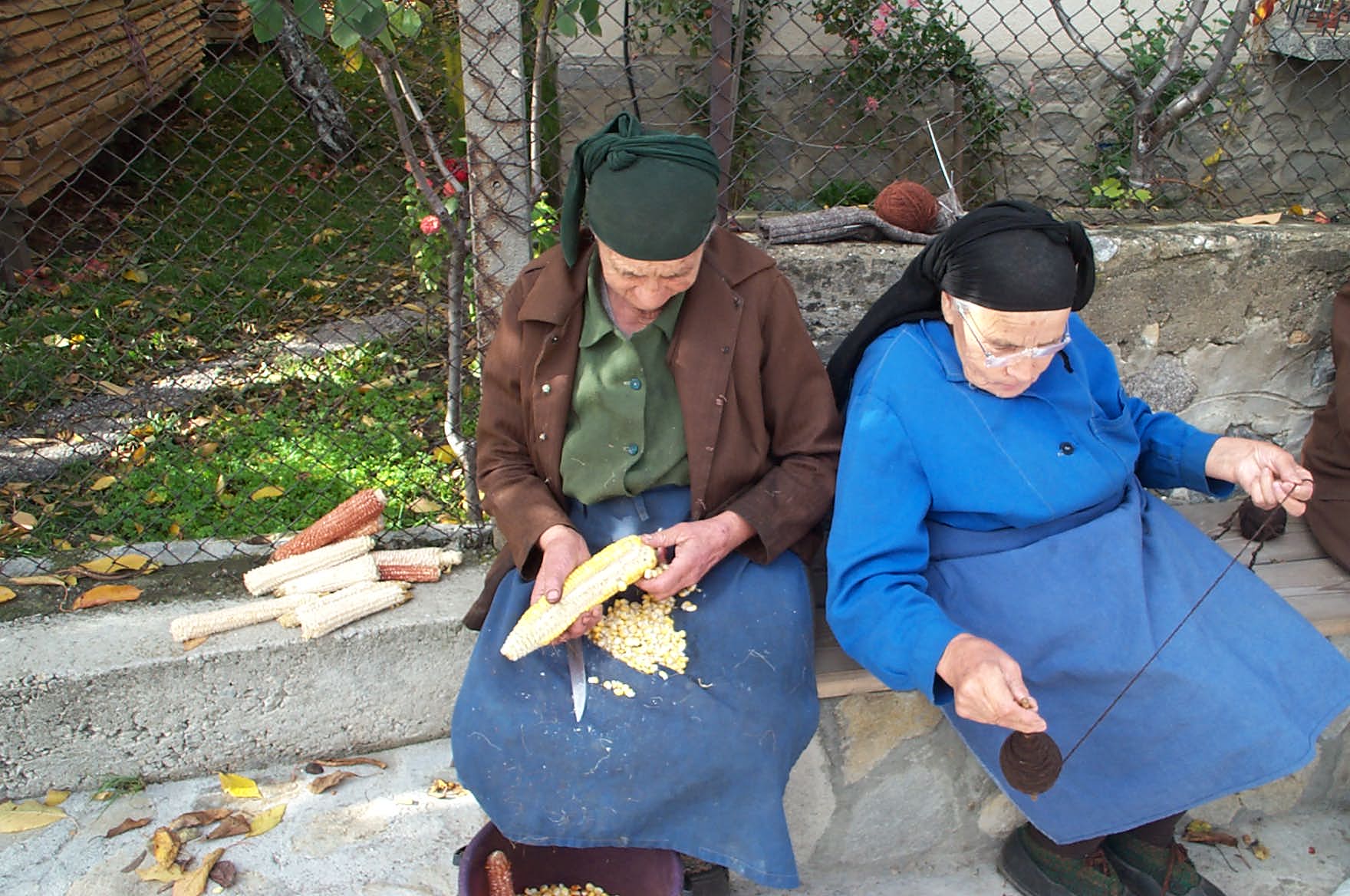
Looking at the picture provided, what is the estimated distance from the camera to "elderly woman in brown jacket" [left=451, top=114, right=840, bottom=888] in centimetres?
223

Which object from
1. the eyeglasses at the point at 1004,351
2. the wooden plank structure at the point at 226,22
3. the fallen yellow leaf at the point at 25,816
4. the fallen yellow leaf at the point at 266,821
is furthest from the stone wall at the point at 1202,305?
the wooden plank structure at the point at 226,22

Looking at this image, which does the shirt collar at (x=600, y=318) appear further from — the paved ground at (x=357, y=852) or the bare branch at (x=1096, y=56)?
the bare branch at (x=1096, y=56)

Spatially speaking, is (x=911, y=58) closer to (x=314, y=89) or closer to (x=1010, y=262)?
(x=1010, y=262)

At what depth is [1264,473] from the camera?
94.1 inches

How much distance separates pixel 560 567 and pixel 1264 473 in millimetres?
1594

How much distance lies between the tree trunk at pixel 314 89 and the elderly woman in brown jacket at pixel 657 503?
16.7 feet

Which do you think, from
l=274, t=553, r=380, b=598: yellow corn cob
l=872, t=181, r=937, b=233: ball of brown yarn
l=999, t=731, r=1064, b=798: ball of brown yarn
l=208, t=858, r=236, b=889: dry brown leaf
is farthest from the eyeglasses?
l=208, t=858, r=236, b=889: dry brown leaf

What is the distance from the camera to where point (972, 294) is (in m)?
2.27

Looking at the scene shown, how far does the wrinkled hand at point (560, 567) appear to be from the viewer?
2.29m

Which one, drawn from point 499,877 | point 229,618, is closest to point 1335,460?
point 499,877

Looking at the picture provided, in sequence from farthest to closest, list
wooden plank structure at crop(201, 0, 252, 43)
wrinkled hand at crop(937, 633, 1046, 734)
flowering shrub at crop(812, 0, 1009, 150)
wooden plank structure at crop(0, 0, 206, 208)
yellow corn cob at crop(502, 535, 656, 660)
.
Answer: wooden plank structure at crop(201, 0, 252, 43), wooden plank structure at crop(0, 0, 206, 208), flowering shrub at crop(812, 0, 1009, 150), yellow corn cob at crop(502, 535, 656, 660), wrinkled hand at crop(937, 633, 1046, 734)

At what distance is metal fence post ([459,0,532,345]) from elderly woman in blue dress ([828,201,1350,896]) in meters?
1.22

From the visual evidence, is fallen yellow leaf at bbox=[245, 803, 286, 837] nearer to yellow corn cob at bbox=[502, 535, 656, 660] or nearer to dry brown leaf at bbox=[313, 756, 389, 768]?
dry brown leaf at bbox=[313, 756, 389, 768]

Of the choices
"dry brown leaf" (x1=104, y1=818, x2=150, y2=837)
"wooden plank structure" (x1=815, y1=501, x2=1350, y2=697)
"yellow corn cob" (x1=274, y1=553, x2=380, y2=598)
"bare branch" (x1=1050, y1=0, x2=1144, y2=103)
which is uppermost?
"bare branch" (x1=1050, y1=0, x2=1144, y2=103)
